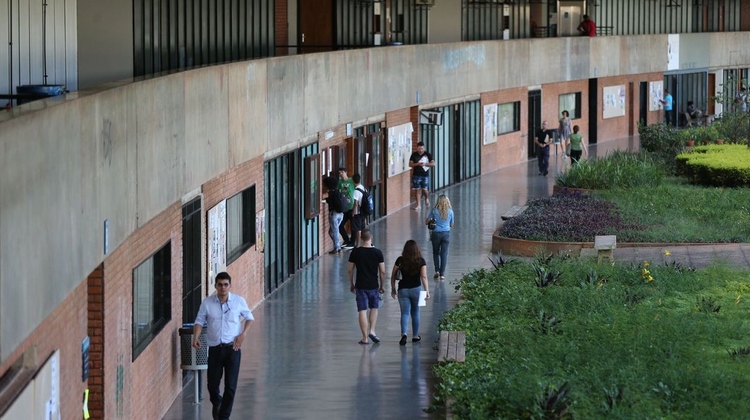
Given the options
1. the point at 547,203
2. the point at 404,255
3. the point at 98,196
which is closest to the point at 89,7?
the point at 404,255

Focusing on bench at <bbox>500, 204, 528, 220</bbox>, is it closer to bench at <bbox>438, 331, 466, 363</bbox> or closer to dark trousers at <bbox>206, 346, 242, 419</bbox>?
bench at <bbox>438, 331, 466, 363</bbox>

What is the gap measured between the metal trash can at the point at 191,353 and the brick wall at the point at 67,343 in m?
3.17

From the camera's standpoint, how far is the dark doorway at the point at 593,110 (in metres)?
51.6

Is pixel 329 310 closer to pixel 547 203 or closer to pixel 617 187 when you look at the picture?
pixel 547 203

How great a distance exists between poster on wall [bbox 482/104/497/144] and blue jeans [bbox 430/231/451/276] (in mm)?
18071

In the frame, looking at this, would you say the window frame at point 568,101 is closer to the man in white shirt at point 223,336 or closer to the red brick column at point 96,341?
the man in white shirt at point 223,336

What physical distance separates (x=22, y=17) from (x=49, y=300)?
6104 millimetres

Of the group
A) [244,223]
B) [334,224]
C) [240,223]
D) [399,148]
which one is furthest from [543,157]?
[240,223]

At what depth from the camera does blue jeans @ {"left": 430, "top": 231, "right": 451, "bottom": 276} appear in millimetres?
22531

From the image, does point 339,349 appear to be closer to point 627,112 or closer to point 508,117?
point 508,117

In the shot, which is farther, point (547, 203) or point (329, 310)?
point (547, 203)

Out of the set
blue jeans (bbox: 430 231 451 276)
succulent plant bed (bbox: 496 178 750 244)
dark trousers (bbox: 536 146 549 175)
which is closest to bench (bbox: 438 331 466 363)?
blue jeans (bbox: 430 231 451 276)

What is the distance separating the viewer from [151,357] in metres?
14.6

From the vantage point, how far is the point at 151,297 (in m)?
14.9
